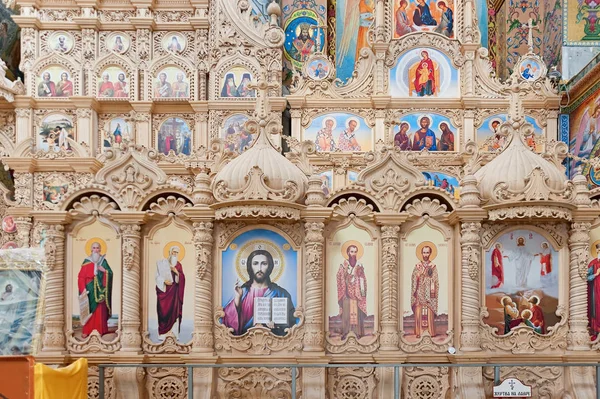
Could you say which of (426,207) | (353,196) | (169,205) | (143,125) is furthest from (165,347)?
(143,125)

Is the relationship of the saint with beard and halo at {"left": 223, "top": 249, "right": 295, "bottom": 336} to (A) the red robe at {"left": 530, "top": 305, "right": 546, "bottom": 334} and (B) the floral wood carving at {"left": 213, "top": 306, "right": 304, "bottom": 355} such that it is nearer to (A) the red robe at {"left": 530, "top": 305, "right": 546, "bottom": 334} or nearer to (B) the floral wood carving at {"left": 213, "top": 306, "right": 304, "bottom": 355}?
(B) the floral wood carving at {"left": 213, "top": 306, "right": 304, "bottom": 355}

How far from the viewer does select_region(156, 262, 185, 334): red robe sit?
9539mm

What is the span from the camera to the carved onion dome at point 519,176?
30.2 feet

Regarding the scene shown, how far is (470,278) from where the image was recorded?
9.30 meters

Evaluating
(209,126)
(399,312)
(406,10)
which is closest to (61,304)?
(399,312)

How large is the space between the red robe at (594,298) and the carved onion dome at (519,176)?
1121 millimetres

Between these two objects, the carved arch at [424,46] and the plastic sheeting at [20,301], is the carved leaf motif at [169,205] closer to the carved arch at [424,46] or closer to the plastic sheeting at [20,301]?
the plastic sheeting at [20,301]

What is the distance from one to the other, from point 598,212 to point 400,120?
7.79 meters

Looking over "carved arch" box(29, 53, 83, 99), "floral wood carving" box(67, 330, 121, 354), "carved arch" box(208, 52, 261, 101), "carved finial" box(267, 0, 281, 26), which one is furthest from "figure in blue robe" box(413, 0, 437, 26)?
"floral wood carving" box(67, 330, 121, 354)

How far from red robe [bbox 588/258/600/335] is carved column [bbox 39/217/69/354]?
700 cm

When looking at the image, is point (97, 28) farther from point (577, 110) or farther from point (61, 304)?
point (577, 110)

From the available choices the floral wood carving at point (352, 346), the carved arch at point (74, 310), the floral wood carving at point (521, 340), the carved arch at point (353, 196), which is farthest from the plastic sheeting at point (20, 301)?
the floral wood carving at point (521, 340)

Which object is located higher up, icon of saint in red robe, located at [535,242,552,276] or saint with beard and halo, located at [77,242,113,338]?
icon of saint in red robe, located at [535,242,552,276]

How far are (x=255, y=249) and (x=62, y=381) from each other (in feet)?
9.50
